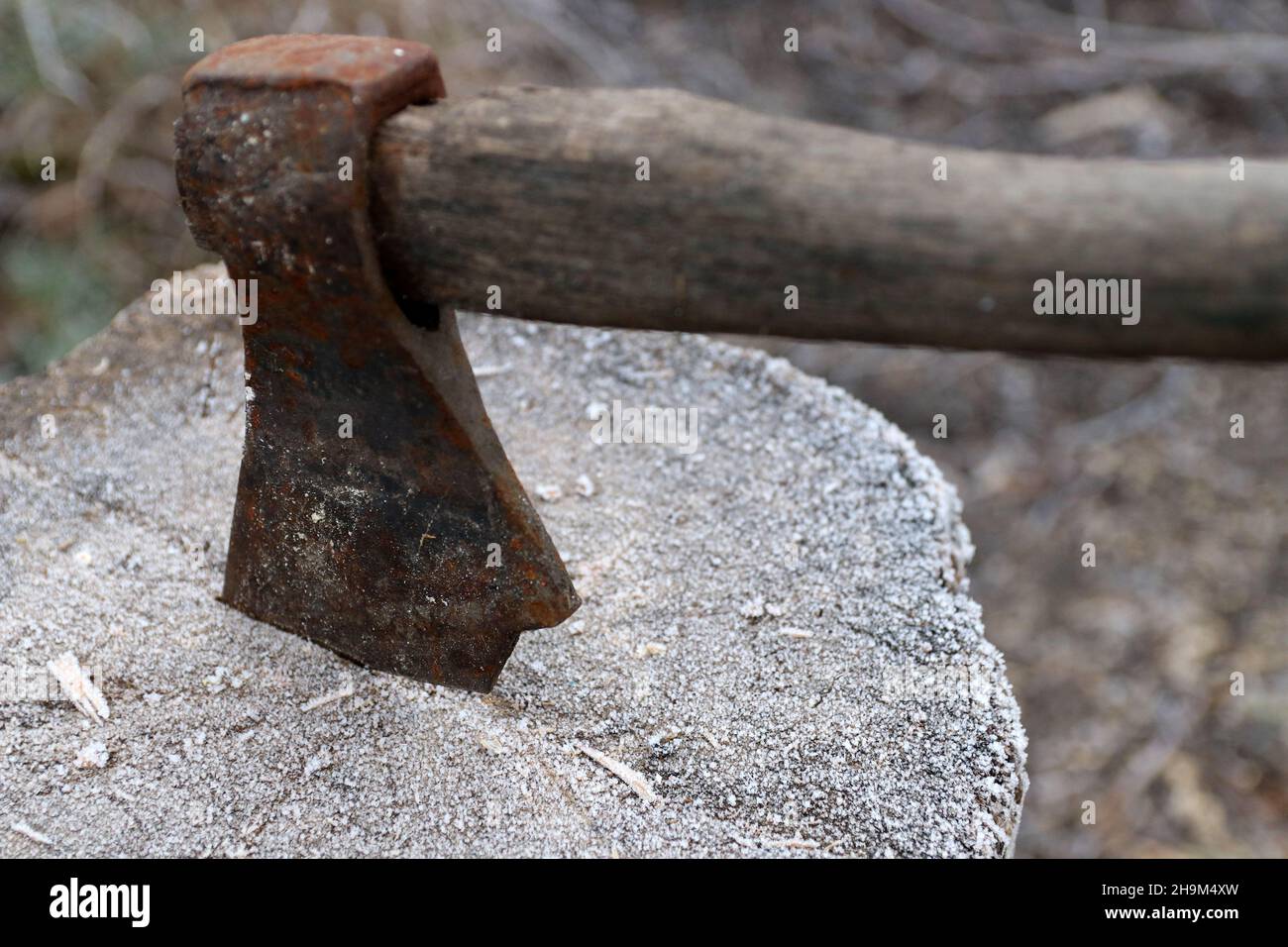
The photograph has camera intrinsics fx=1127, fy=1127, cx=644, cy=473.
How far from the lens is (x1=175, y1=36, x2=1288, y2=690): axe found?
1115 mm

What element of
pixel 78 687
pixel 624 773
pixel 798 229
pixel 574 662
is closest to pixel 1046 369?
pixel 574 662

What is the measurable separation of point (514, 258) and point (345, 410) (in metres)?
0.36

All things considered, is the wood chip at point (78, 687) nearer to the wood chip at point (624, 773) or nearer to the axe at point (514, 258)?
the axe at point (514, 258)

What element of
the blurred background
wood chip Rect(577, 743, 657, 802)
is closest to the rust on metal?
wood chip Rect(577, 743, 657, 802)

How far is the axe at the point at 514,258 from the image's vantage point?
1115 mm

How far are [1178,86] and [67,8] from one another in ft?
13.0

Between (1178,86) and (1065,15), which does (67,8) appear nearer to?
(1065,15)

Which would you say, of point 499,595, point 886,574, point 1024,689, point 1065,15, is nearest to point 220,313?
point 499,595

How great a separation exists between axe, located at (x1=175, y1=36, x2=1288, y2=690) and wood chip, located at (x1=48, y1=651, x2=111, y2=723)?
0.98 feet

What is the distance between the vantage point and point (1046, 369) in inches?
154

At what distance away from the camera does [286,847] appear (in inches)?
56.0

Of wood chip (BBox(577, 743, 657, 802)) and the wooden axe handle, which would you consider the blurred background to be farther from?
the wooden axe handle

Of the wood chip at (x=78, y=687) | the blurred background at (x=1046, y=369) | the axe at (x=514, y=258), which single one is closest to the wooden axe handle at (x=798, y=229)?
the axe at (x=514, y=258)

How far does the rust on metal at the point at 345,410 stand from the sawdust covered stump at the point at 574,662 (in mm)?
103
